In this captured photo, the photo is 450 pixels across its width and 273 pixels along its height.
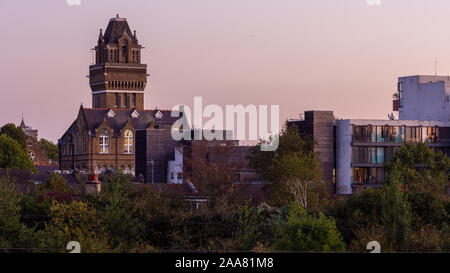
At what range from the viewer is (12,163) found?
122000mm

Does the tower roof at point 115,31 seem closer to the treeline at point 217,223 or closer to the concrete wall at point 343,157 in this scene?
the concrete wall at point 343,157

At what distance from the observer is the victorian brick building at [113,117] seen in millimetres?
151625

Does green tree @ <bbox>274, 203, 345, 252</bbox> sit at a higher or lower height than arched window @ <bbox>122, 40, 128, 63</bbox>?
lower

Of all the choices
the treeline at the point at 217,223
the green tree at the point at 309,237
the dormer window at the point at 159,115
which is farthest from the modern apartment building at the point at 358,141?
the dormer window at the point at 159,115

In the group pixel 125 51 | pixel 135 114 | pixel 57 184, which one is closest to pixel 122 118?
pixel 135 114

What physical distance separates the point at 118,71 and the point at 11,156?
56.2 m

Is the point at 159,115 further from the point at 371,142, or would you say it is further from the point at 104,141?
the point at 371,142

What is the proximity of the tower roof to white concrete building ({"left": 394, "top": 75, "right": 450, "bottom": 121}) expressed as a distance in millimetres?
80663

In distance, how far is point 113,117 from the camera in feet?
511

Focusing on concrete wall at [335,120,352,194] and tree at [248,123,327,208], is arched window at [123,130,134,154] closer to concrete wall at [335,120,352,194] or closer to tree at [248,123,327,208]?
concrete wall at [335,120,352,194]

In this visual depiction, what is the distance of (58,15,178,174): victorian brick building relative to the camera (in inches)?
5969

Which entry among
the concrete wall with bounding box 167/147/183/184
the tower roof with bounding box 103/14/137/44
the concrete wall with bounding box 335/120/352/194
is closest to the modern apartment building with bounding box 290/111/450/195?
the concrete wall with bounding box 335/120/352/194

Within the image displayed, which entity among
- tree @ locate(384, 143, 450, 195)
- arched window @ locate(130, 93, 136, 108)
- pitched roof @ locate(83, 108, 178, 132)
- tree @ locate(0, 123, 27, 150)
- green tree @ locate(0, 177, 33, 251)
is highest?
arched window @ locate(130, 93, 136, 108)
